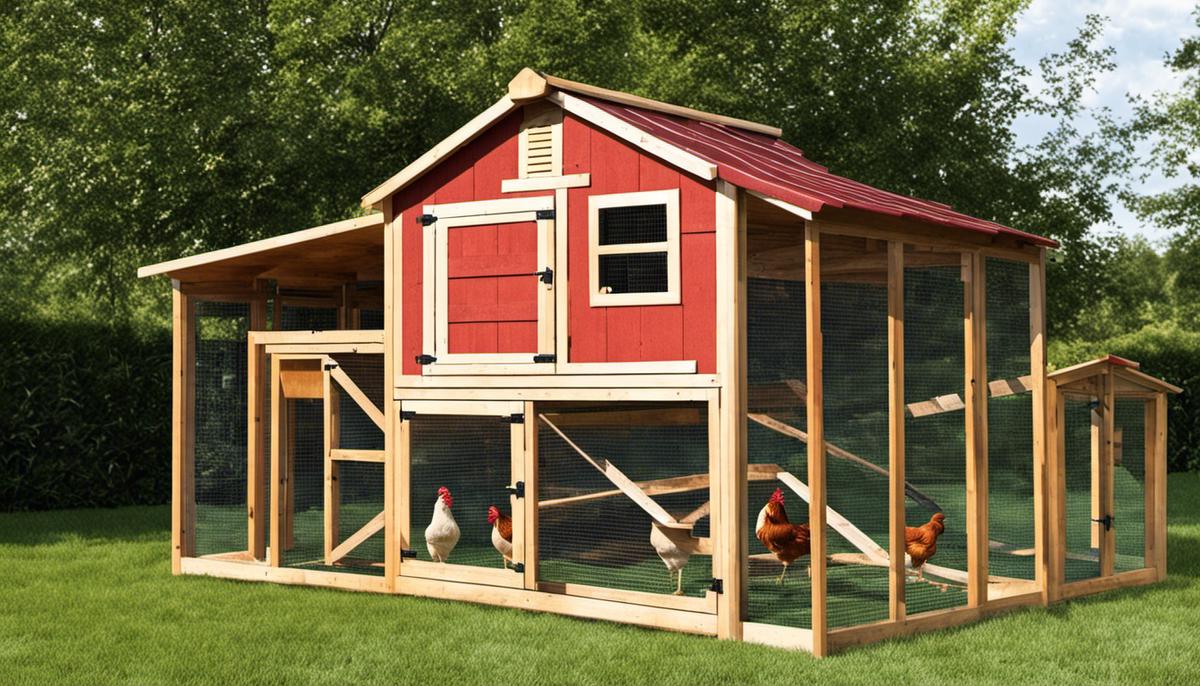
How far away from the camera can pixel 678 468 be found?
969 cm

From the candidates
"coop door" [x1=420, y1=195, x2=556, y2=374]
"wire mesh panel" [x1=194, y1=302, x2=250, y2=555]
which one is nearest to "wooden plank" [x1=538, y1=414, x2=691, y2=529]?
"coop door" [x1=420, y1=195, x2=556, y2=374]

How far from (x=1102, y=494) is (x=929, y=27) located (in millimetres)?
12744

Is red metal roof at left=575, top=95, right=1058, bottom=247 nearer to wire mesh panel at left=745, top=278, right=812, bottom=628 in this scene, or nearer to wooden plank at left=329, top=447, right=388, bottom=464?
wire mesh panel at left=745, top=278, right=812, bottom=628

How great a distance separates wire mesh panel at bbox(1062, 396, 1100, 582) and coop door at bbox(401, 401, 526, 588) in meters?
3.69

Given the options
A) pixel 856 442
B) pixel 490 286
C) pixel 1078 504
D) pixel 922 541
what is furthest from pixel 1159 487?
pixel 490 286

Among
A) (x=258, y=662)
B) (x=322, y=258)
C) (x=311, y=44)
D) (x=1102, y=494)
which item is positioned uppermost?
(x=311, y=44)

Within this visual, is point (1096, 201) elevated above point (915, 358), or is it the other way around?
point (1096, 201)

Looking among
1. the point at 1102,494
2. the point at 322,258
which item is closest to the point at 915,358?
the point at 1102,494

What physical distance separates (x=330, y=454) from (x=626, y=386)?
2803 mm

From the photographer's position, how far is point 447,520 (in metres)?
9.43

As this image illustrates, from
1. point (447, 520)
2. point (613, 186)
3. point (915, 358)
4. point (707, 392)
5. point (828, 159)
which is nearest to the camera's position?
point (707, 392)

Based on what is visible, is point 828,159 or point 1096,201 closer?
point 828,159

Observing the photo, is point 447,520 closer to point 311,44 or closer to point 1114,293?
point 311,44

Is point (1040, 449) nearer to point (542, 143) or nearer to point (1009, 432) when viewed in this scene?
point (542, 143)
